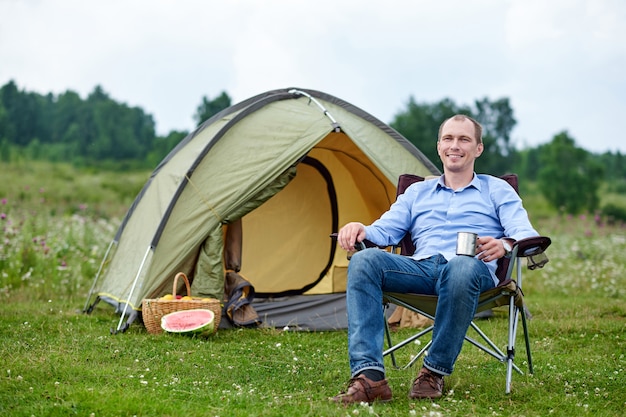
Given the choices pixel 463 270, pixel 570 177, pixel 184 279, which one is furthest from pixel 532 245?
pixel 570 177

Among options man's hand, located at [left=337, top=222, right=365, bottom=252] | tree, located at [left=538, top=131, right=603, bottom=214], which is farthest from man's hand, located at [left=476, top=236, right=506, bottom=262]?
tree, located at [left=538, top=131, right=603, bottom=214]

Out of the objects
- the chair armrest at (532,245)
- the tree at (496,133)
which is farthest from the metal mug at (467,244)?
the tree at (496,133)

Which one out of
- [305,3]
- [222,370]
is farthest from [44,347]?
[305,3]

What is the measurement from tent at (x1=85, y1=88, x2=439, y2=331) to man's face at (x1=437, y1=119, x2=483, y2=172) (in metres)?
1.65

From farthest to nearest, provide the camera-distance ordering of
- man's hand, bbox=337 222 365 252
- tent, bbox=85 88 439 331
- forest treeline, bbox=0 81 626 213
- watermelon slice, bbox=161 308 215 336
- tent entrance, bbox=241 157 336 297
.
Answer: forest treeline, bbox=0 81 626 213 < tent entrance, bbox=241 157 336 297 < tent, bbox=85 88 439 331 < watermelon slice, bbox=161 308 215 336 < man's hand, bbox=337 222 365 252

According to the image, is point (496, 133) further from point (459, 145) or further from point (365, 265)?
point (365, 265)

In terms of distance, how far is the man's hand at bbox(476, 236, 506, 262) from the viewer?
9.09ft

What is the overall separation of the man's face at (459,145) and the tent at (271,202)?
1.65 meters

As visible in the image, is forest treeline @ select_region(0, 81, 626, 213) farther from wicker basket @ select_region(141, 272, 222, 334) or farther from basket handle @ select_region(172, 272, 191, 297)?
wicker basket @ select_region(141, 272, 222, 334)

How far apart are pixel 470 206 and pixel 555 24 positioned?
20.0 ft

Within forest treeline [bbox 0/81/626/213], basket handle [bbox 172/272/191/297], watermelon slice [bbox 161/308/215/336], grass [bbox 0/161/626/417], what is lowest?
grass [bbox 0/161/626/417]

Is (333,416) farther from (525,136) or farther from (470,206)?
(525,136)

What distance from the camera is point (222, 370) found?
10.8 feet

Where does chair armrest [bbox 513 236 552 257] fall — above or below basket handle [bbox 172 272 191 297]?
above
